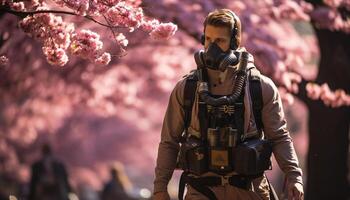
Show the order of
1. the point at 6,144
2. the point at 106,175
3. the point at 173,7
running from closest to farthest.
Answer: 1. the point at 173,7
2. the point at 6,144
3. the point at 106,175

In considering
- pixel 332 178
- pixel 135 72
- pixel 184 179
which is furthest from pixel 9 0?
pixel 135 72

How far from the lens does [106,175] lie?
124 ft

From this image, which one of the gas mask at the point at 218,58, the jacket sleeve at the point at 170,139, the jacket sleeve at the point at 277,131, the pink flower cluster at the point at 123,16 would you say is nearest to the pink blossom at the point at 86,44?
the pink flower cluster at the point at 123,16

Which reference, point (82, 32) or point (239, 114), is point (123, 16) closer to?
point (82, 32)

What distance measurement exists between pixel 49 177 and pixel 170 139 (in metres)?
10.3

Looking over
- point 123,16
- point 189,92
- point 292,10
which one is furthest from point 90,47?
point 292,10

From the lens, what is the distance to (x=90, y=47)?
923cm

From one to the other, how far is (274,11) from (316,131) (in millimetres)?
1991

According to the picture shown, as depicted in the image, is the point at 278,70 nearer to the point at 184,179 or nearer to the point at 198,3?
the point at 198,3

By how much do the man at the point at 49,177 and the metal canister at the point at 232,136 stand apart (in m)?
8.96

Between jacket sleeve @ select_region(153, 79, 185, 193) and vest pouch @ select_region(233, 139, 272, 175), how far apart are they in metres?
0.56

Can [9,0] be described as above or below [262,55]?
above

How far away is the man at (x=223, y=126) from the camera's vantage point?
702 centimetres

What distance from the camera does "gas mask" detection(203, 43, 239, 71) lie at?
698cm
